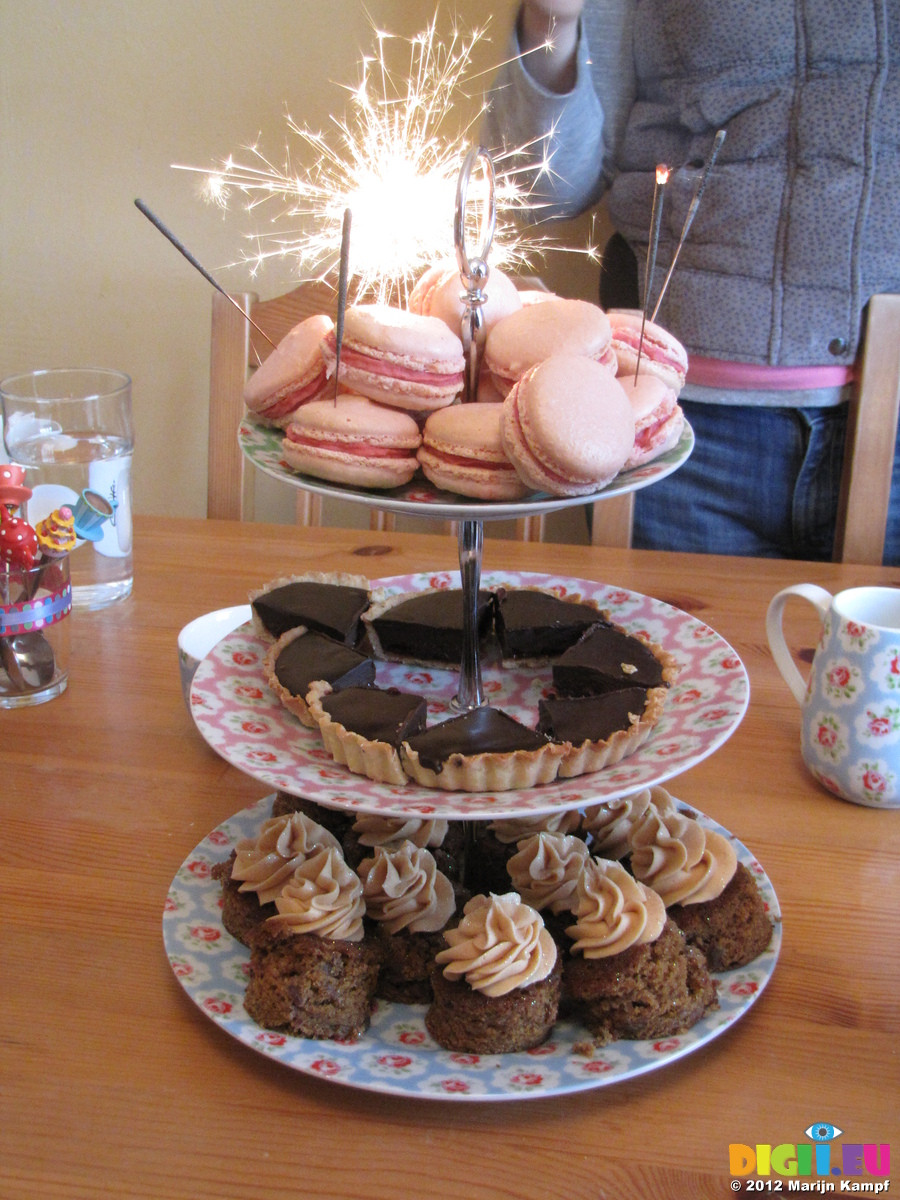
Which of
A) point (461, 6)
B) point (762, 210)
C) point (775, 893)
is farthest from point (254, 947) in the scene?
point (461, 6)

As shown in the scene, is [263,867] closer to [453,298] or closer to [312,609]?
[312,609]

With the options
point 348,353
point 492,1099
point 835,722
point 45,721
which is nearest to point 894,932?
point 835,722

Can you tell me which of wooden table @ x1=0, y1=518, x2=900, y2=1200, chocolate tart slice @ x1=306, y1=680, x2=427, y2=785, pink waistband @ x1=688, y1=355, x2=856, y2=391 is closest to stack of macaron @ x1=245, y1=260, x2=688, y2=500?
chocolate tart slice @ x1=306, y1=680, x2=427, y2=785

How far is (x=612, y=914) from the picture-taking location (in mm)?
828

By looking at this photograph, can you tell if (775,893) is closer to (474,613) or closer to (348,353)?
(474,613)

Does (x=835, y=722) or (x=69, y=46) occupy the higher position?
(x=69, y=46)

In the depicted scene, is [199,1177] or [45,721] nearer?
[199,1177]

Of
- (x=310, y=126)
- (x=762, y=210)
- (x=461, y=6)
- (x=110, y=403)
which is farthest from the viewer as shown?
(x=310, y=126)

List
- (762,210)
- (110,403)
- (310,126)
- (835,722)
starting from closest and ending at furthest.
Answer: (835,722) → (110,403) → (762,210) → (310,126)

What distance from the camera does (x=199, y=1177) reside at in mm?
686

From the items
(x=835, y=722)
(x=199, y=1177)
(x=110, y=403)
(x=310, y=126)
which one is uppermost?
(x=310, y=126)

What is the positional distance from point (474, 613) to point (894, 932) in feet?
1.48

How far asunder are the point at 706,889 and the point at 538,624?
280mm

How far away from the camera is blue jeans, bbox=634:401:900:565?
1.96 meters
